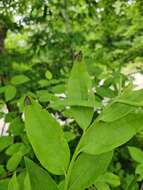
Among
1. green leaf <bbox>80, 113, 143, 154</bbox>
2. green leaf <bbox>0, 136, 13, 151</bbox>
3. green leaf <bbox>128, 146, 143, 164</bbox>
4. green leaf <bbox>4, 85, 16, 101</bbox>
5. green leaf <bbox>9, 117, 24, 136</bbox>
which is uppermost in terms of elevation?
green leaf <bbox>80, 113, 143, 154</bbox>

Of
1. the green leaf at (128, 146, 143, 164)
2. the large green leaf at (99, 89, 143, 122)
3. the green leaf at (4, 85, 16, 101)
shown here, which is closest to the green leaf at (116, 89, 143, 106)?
the large green leaf at (99, 89, 143, 122)

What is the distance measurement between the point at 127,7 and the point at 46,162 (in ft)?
7.51

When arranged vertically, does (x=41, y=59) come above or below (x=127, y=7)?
below

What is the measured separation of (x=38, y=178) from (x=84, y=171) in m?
0.05

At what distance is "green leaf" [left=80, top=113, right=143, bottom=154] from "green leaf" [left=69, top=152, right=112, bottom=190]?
0.06ft

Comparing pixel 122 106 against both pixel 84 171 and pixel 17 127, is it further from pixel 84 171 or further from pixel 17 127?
pixel 17 127

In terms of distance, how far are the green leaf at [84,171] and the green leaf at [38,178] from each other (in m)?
0.03

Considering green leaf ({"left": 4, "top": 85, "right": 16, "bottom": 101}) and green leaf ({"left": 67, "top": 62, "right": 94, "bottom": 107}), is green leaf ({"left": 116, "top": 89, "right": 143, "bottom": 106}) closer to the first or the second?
green leaf ({"left": 67, "top": 62, "right": 94, "bottom": 107})

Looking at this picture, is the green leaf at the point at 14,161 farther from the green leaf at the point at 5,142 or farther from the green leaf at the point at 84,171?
the green leaf at the point at 84,171

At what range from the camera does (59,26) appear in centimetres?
302

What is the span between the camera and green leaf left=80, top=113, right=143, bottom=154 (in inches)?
17.1

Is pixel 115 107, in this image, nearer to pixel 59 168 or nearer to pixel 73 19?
pixel 59 168

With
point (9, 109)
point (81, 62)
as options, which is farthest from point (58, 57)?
point (81, 62)

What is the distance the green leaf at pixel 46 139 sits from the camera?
432mm
